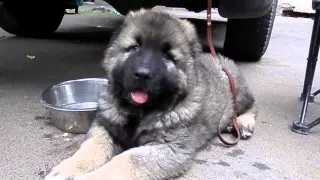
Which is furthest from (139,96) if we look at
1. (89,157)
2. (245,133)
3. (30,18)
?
(30,18)

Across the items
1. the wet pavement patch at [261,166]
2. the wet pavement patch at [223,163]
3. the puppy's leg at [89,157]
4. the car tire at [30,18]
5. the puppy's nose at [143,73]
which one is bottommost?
the car tire at [30,18]

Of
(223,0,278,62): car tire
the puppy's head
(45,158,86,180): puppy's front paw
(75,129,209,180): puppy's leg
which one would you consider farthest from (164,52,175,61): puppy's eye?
(223,0,278,62): car tire

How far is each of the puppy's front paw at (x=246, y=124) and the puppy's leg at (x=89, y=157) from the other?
82 centimetres

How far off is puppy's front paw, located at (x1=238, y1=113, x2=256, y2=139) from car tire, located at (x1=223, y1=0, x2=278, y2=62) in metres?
1.55

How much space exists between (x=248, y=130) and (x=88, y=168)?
1068 mm

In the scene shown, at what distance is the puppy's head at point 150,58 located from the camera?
1.95 meters

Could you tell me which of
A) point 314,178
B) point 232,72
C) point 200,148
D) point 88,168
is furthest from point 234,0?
point 88,168

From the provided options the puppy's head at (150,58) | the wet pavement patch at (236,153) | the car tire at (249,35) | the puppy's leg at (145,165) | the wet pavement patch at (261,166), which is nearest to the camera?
the puppy's leg at (145,165)

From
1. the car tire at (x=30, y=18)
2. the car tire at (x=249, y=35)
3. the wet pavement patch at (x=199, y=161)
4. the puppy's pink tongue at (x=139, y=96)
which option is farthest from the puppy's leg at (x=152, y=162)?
the car tire at (x=30, y=18)

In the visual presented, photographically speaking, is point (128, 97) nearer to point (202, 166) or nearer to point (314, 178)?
point (202, 166)

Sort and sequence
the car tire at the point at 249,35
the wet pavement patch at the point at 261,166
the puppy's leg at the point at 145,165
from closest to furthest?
the puppy's leg at the point at 145,165, the wet pavement patch at the point at 261,166, the car tire at the point at 249,35

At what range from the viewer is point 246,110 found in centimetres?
286

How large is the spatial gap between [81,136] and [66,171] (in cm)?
57

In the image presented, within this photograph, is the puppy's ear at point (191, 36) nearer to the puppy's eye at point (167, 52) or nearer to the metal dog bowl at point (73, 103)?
the puppy's eye at point (167, 52)
